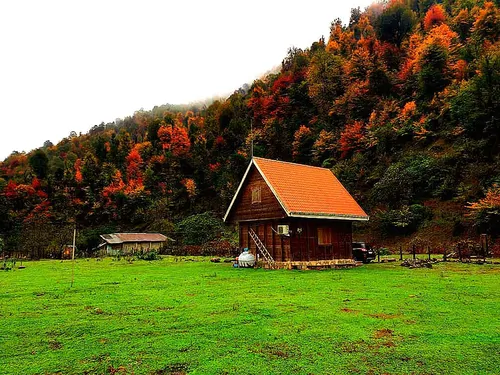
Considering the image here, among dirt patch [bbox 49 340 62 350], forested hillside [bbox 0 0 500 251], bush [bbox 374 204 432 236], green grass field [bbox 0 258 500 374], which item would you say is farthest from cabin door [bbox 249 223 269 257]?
bush [bbox 374 204 432 236]

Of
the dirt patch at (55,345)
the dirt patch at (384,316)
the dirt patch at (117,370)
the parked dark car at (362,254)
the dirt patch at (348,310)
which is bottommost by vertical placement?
the dirt patch at (117,370)

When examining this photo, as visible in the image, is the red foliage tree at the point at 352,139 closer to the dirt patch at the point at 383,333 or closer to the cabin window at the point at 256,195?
the cabin window at the point at 256,195

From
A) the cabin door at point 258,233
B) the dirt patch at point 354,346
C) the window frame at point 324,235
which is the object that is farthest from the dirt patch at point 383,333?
the cabin door at point 258,233

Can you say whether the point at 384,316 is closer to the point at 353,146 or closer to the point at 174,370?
the point at 174,370

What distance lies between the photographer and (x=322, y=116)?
221ft

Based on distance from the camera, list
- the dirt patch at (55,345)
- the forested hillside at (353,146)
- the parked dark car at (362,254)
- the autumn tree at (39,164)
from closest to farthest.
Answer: the dirt patch at (55,345) < the parked dark car at (362,254) < the forested hillside at (353,146) < the autumn tree at (39,164)

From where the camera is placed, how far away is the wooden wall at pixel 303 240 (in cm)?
2395

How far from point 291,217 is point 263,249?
345 centimetres

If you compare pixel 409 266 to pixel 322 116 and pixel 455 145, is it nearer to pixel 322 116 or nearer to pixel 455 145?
pixel 455 145

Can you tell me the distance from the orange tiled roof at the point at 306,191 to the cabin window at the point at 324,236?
1.30 meters

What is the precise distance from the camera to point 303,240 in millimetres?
24297

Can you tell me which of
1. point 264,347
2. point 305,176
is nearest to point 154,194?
point 305,176

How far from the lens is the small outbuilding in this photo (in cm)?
5759

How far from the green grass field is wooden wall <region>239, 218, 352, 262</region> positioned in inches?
395
